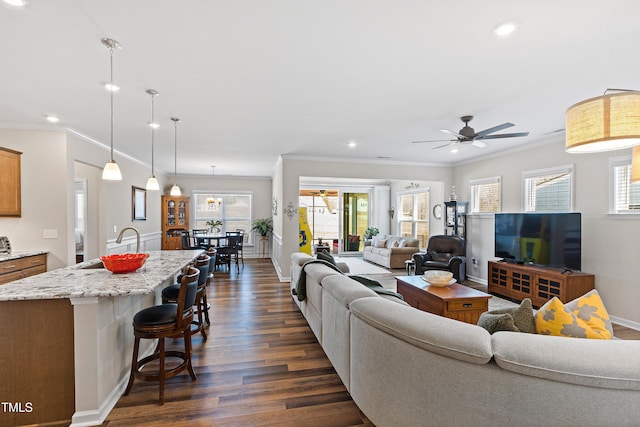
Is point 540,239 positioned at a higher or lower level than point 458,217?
lower

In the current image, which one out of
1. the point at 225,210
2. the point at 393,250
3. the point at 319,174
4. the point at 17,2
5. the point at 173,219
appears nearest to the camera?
the point at 17,2

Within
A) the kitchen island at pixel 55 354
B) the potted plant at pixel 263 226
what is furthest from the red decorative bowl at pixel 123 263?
the potted plant at pixel 263 226

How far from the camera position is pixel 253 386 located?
2.37 metres

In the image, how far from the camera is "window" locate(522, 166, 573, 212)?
14.6 feet

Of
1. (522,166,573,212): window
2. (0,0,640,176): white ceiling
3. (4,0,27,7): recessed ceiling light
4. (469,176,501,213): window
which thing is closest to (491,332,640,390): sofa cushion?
(0,0,640,176): white ceiling

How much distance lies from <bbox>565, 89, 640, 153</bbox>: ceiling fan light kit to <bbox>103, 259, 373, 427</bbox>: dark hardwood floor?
2.13 meters

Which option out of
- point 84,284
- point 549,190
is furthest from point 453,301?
point 84,284

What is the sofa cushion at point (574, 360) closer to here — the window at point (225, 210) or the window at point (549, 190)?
the window at point (549, 190)

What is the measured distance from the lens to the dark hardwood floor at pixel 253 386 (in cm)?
200

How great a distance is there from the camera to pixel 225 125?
404 centimetres

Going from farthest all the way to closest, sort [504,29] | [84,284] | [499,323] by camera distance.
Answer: [84,284] → [504,29] → [499,323]

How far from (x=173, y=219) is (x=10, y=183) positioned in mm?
4683

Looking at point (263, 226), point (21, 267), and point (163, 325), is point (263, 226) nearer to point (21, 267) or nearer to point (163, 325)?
point (21, 267)

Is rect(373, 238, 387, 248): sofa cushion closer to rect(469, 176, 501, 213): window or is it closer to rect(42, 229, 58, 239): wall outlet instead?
rect(469, 176, 501, 213): window
